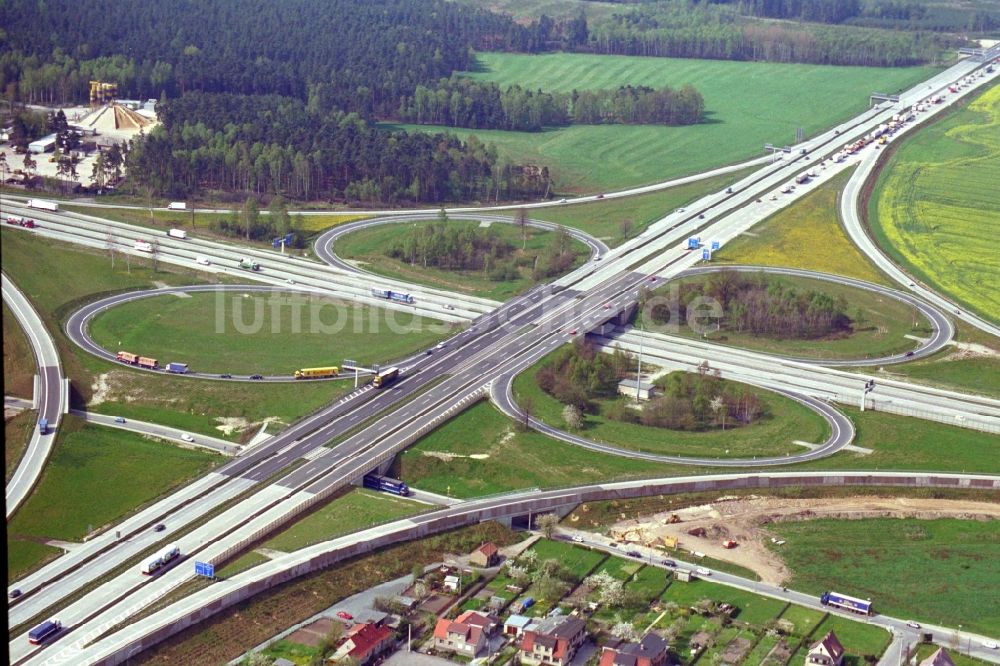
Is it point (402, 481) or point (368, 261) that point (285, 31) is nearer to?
point (368, 261)

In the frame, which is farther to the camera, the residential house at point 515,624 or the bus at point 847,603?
the bus at point 847,603

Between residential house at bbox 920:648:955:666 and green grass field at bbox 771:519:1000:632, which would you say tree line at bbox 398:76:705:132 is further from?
residential house at bbox 920:648:955:666

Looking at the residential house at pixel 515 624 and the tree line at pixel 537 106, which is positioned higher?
the tree line at pixel 537 106

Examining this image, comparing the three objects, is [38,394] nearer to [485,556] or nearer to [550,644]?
[485,556]

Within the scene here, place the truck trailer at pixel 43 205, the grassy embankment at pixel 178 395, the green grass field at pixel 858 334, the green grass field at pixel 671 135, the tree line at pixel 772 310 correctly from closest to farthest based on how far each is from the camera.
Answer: the grassy embankment at pixel 178 395, the green grass field at pixel 858 334, the tree line at pixel 772 310, the truck trailer at pixel 43 205, the green grass field at pixel 671 135

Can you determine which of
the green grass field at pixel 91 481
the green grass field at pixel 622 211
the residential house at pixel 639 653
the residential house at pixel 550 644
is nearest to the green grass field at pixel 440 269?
the green grass field at pixel 622 211

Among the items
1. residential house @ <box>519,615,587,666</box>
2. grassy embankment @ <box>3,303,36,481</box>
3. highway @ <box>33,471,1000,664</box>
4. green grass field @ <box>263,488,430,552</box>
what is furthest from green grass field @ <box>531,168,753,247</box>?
residential house @ <box>519,615,587,666</box>

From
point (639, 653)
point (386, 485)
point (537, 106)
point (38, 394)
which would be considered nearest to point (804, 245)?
point (537, 106)

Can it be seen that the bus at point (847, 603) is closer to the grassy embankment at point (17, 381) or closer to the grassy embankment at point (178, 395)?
the grassy embankment at point (178, 395)
